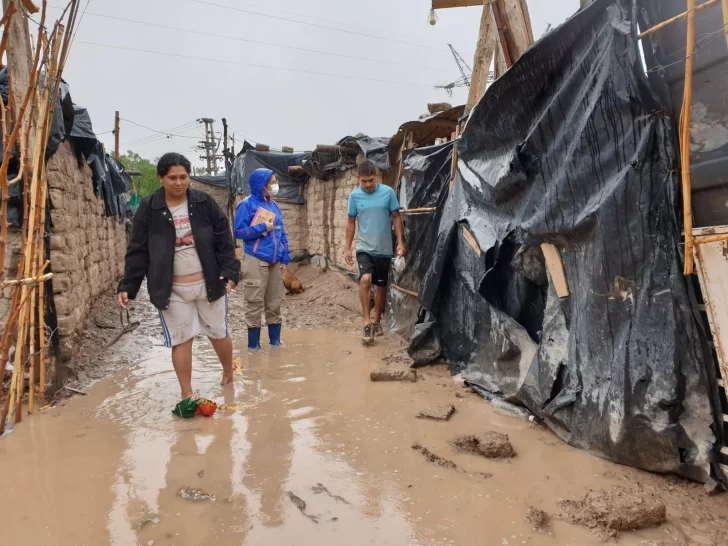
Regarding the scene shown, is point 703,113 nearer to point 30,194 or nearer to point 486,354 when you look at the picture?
point 486,354

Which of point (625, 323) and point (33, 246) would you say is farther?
point (33, 246)

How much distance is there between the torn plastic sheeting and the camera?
14.5 ft

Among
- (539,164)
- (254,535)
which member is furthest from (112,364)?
(539,164)

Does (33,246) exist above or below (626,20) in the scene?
below

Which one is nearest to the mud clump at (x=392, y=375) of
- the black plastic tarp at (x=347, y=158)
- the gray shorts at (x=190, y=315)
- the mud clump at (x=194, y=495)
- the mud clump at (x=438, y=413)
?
the mud clump at (x=438, y=413)

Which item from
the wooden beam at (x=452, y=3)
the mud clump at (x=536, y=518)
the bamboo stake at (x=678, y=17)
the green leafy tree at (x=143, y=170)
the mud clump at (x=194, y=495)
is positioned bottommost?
the mud clump at (x=536, y=518)

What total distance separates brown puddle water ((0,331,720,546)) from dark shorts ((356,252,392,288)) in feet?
5.26

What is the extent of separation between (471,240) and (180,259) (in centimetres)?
193

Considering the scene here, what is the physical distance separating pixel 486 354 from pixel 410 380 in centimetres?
56

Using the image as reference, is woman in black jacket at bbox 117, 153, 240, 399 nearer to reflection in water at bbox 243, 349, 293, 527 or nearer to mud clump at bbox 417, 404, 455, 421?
reflection in water at bbox 243, 349, 293, 527

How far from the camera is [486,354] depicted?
11.1 feet

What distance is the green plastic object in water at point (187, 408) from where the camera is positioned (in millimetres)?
2896

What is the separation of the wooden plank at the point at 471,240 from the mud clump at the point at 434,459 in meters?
1.41

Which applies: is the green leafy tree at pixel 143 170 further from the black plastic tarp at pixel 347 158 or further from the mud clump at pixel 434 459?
the mud clump at pixel 434 459
